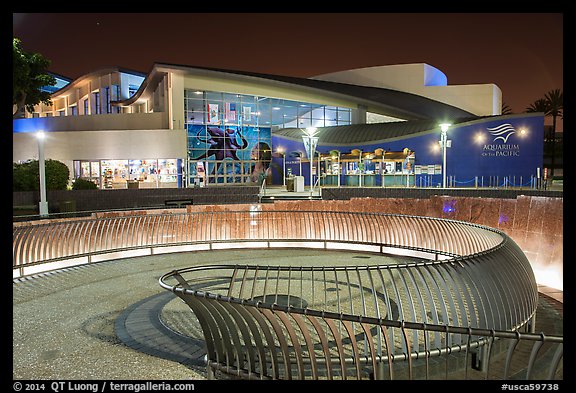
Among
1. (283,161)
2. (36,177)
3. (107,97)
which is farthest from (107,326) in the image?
(107,97)

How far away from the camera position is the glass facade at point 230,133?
35.7 metres

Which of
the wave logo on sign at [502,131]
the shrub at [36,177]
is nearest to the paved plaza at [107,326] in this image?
the shrub at [36,177]

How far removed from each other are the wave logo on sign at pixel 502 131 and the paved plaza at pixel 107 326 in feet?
69.7

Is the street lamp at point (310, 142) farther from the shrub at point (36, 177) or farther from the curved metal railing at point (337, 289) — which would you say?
the shrub at point (36, 177)

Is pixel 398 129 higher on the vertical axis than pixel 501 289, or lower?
higher

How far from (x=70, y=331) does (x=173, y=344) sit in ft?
5.74

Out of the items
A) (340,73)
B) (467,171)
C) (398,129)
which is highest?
(340,73)

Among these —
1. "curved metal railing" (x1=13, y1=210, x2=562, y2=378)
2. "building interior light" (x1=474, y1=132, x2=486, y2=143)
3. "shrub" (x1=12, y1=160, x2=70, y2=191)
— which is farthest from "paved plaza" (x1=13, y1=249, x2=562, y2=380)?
"building interior light" (x1=474, y1=132, x2=486, y2=143)

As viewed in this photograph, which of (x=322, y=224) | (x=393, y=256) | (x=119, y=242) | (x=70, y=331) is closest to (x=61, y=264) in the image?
(x=119, y=242)

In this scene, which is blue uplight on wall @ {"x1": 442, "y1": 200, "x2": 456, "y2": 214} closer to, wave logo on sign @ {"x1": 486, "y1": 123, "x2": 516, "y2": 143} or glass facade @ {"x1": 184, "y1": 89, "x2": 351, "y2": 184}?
wave logo on sign @ {"x1": 486, "y1": 123, "x2": 516, "y2": 143}

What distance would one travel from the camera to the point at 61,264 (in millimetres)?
11406

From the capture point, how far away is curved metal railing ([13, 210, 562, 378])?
443 cm
